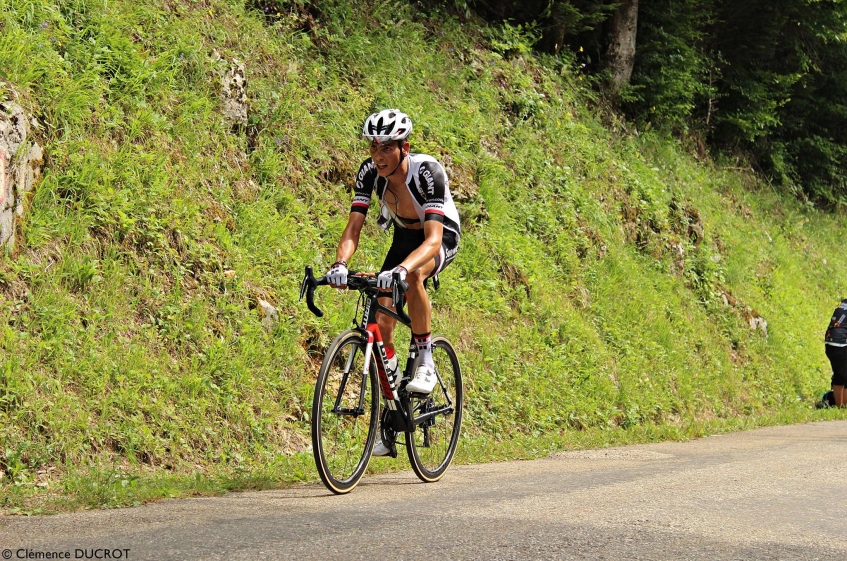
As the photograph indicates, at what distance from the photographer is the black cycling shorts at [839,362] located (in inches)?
650

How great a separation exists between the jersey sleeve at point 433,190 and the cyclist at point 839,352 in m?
12.1

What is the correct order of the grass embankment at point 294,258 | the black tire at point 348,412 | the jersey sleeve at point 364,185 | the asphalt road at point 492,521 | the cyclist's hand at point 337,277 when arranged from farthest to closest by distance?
the grass embankment at point 294,258 → the jersey sleeve at point 364,185 → the black tire at point 348,412 → the cyclist's hand at point 337,277 → the asphalt road at point 492,521

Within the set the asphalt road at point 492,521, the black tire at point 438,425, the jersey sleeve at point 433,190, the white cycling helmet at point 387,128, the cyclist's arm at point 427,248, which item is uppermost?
the white cycling helmet at point 387,128

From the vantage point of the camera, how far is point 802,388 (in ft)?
59.3

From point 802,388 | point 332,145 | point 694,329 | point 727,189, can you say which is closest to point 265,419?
point 332,145

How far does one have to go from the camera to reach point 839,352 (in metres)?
16.5

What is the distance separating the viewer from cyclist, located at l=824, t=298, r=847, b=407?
16562mm

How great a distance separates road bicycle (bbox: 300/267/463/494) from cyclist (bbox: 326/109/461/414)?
112 mm

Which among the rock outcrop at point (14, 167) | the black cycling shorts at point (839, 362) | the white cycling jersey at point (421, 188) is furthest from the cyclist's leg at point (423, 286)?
the black cycling shorts at point (839, 362)

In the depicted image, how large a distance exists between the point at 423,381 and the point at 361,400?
25.7 inches

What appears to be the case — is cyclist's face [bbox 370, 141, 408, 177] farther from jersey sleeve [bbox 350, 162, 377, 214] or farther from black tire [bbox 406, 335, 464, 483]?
black tire [bbox 406, 335, 464, 483]

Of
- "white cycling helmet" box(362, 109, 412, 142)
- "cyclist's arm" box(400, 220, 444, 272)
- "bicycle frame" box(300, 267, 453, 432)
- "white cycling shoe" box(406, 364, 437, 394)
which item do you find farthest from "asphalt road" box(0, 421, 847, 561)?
"white cycling helmet" box(362, 109, 412, 142)

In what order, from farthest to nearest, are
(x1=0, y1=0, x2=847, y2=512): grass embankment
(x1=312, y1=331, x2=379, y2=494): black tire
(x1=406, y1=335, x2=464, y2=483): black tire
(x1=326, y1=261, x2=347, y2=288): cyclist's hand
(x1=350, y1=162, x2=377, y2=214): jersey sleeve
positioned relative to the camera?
(x1=0, y1=0, x2=847, y2=512): grass embankment, (x1=406, y1=335, x2=464, y2=483): black tire, (x1=350, y1=162, x2=377, y2=214): jersey sleeve, (x1=312, y1=331, x2=379, y2=494): black tire, (x1=326, y1=261, x2=347, y2=288): cyclist's hand

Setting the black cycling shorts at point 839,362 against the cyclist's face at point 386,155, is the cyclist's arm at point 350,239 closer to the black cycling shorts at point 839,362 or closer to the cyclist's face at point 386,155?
the cyclist's face at point 386,155
